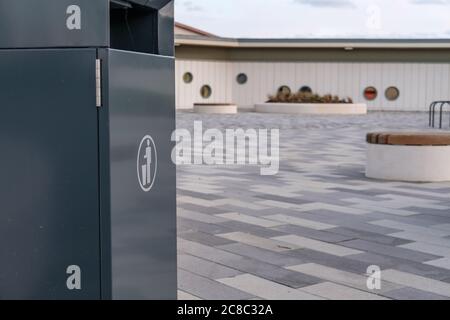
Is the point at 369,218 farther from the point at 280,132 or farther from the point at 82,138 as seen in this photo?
the point at 280,132

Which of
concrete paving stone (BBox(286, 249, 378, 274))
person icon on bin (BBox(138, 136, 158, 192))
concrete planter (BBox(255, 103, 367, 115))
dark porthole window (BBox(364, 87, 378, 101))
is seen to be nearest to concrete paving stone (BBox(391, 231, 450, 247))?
concrete paving stone (BBox(286, 249, 378, 274))

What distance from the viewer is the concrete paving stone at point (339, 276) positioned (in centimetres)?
484

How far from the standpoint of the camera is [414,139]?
32.7 ft

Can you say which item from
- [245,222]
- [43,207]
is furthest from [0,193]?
[245,222]

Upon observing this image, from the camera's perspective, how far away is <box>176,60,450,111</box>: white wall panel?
3566 centimetres

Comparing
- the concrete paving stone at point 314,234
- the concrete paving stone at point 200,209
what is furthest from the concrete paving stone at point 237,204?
the concrete paving stone at point 314,234

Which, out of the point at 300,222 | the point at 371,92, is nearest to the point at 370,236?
the point at 300,222

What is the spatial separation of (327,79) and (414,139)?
2676 cm

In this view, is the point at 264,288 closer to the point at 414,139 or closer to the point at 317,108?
the point at 414,139

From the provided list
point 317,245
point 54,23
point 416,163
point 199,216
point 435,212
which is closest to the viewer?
point 54,23

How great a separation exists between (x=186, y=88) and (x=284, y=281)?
102 ft

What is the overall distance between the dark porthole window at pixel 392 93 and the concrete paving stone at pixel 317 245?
3094cm

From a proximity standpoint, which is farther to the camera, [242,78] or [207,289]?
[242,78]

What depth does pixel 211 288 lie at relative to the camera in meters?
4.77
